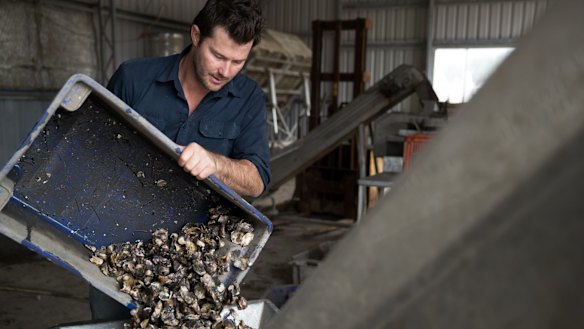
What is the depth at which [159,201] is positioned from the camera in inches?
61.7

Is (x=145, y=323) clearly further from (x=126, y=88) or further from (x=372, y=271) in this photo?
(x=372, y=271)

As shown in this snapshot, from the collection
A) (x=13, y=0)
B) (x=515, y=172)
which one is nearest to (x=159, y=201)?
(x=515, y=172)

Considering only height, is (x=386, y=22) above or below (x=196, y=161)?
above

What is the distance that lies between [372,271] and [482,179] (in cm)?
14

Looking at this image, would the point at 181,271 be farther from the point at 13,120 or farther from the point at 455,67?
the point at 455,67

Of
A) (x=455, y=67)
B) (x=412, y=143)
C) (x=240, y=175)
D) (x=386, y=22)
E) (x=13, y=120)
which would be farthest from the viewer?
(x=386, y=22)

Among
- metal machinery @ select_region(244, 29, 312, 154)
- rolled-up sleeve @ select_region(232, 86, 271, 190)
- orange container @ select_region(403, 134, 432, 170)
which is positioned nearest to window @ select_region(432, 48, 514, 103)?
metal machinery @ select_region(244, 29, 312, 154)

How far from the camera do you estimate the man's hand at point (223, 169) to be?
4.32 ft

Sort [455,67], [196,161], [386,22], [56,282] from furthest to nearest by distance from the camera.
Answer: [386,22] → [455,67] → [56,282] → [196,161]

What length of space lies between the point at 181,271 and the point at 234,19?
0.80m

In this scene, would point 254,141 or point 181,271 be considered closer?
point 181,271

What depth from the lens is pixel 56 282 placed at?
3.70 metres

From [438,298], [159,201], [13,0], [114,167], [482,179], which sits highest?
[13,0]

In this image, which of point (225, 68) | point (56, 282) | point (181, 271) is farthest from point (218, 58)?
point (56, 282)
